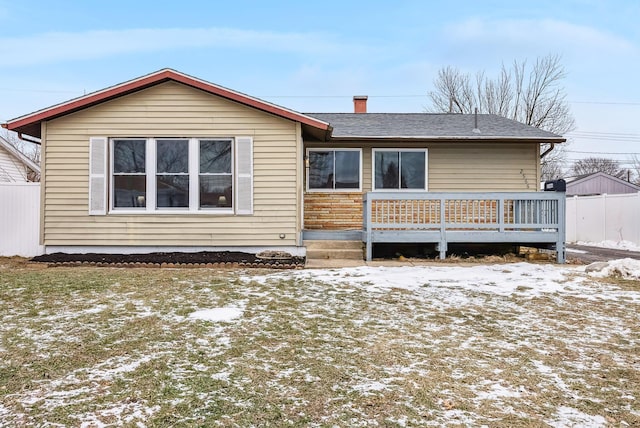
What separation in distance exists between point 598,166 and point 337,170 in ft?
207

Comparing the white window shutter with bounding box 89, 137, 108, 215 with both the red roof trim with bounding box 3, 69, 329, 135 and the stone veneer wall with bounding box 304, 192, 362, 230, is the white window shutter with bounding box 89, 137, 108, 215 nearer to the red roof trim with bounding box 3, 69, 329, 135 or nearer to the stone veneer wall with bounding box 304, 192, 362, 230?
the red roof trim with bounding box 3, 69, 329, 135

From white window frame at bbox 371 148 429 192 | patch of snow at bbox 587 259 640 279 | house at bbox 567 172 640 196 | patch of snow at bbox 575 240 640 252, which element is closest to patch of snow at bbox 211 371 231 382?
patch of snow at bbox 587 259 640 279

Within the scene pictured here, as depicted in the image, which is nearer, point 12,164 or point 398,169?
point 398,169

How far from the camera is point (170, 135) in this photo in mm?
8969

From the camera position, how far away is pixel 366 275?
729 centimetres

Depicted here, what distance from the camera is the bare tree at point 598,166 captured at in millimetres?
→ 60344

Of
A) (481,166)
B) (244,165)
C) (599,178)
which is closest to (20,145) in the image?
(244,165)

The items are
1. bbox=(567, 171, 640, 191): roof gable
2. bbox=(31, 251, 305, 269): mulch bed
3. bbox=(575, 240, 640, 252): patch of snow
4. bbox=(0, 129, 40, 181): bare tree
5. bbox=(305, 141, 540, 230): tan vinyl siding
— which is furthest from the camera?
bbox=(567, 171, 640, 191): roof gable

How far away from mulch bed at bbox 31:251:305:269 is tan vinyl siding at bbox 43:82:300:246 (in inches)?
14.7

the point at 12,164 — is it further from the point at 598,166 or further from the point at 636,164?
the point at 636,164

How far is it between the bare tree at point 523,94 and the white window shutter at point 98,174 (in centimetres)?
2194

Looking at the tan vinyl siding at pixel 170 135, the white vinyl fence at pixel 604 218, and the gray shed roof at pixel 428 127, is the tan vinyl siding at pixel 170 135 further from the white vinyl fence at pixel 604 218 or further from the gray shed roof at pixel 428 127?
the white vinyl fence at pixel 604 218

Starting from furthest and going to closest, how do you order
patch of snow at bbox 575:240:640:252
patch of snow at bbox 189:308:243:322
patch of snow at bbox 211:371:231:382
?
patch of snow at bbox 575:240:640:252 → patch of snow at bbox 189:308:243:322 → patch of snow at bbox 211:371:231:382

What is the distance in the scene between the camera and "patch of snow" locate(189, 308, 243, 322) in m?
4.61
